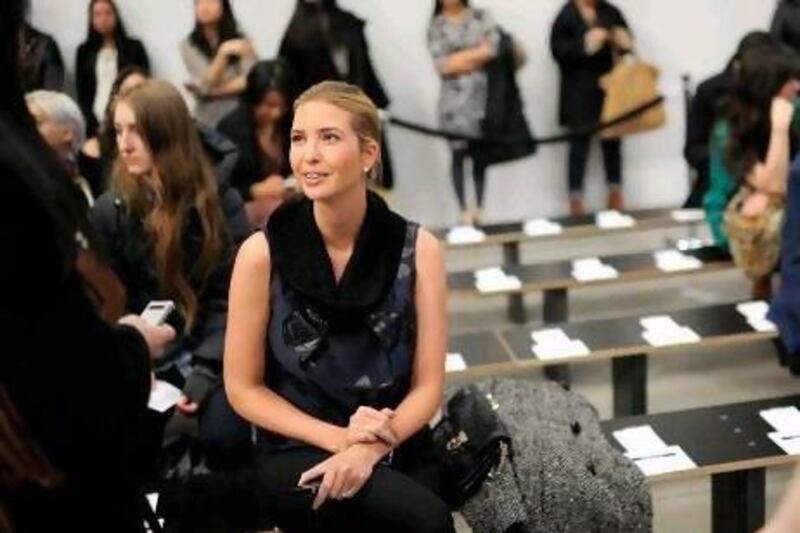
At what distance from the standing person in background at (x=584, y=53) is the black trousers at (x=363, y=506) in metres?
5.27

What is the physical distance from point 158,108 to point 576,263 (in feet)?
7.94

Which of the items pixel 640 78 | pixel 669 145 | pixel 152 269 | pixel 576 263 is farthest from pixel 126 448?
pixel 669 145

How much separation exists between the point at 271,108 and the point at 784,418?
3.01m

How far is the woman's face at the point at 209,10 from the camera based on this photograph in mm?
6691

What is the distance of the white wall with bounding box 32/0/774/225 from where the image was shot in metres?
7.36

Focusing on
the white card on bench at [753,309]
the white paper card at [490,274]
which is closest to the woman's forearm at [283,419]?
the white card on bench at [753,309]

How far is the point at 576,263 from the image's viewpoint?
4.89 meters

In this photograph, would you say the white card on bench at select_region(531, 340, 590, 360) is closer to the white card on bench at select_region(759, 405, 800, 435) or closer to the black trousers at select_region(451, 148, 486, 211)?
the white card on bench at select_region(759, 405, 800, 435)

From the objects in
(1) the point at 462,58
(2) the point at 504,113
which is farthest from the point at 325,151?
(2) the point at 504,113

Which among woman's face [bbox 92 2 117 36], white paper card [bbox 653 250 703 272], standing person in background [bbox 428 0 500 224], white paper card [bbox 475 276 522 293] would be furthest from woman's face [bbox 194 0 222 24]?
white paper card [bbox 653 250 703 272]

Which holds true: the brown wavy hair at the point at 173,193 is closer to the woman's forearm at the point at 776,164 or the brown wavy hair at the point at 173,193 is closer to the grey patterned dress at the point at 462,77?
the woman's forearm at the point at 776,164

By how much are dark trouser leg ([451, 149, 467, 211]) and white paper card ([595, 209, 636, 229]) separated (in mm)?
1647

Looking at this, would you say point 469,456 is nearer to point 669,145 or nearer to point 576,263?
point 576,263

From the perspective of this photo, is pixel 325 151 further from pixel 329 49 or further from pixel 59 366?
pixel 329 49
